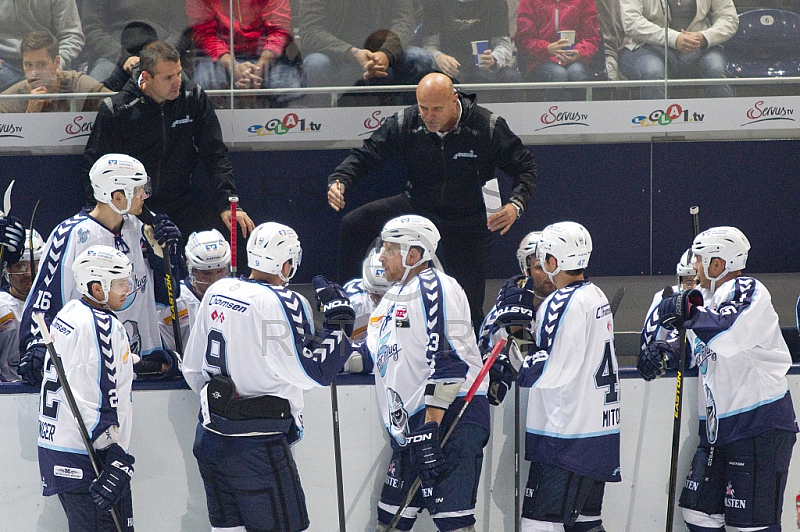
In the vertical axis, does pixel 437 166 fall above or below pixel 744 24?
below

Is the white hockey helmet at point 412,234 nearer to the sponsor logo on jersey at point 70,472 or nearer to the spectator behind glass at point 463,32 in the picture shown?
the sponsor logo on jersey at point 70,472

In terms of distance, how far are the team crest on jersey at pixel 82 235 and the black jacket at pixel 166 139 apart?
2.94ft

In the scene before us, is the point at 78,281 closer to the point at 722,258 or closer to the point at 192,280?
the point at 192,280

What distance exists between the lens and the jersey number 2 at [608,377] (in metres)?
A: 4.64

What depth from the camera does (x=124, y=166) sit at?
498cm

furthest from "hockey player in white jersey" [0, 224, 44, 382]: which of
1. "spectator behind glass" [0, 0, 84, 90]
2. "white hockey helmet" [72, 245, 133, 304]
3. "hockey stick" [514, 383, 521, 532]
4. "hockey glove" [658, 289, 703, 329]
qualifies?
"hockey glove" [658, 289, 703, 329]

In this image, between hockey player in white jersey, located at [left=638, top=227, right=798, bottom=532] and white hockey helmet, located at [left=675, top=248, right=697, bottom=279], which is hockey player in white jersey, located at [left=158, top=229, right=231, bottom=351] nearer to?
hockey player in white jersey, located at [left=638, top=227, right=798, bottom=532]

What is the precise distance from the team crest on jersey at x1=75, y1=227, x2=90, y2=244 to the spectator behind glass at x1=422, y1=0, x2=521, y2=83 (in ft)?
7.87

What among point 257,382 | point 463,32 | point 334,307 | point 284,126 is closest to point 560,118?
point 463,32

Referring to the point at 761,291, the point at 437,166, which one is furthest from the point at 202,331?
the point at 761,291

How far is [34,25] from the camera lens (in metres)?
6.18

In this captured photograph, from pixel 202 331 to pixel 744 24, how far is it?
3938 millimetres

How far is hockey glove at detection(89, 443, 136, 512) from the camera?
4250 mm

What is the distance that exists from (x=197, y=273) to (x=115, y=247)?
729mm
